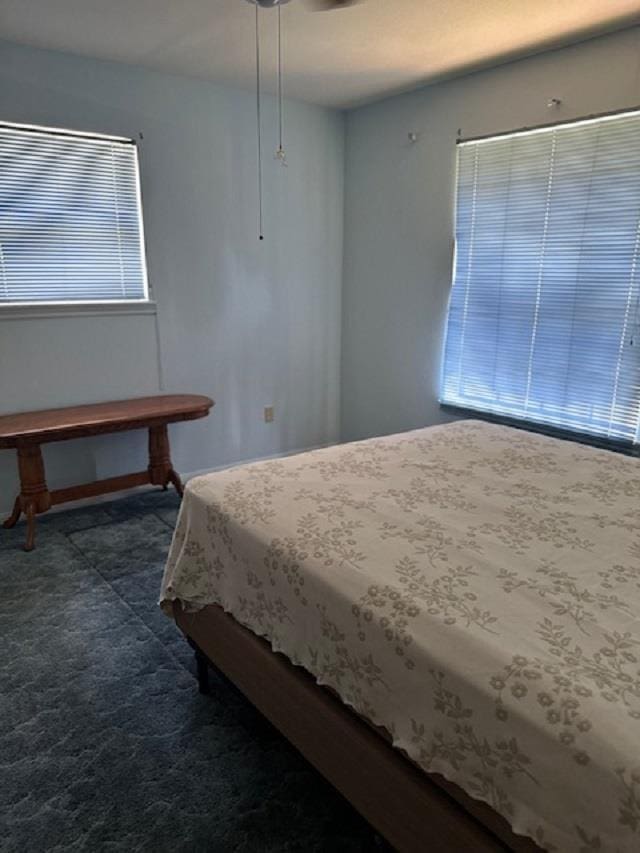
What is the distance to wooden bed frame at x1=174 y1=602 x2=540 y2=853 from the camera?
1.04 metres

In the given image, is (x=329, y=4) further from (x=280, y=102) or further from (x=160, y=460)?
(x=160, y=460)

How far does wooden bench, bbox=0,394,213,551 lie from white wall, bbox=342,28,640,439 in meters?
1.32

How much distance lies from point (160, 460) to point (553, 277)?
2.41 m

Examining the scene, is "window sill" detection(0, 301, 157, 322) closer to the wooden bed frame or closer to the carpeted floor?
the carpeted floor

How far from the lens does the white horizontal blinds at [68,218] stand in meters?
2.94

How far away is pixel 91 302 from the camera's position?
3.25 metres

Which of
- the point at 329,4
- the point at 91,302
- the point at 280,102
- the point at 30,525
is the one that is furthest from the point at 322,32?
the point at 30,525

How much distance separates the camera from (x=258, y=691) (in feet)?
5.21

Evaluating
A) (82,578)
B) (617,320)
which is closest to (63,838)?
(82,578)

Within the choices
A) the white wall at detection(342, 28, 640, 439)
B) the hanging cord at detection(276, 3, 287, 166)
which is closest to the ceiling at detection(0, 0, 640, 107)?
the hanging cord at detection(276, 3, 287, 166)

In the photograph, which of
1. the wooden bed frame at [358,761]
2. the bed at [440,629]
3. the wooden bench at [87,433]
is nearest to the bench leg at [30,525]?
the wooden bench at [87,433]

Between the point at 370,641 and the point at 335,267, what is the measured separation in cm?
342

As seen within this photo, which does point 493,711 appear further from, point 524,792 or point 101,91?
point 101,91

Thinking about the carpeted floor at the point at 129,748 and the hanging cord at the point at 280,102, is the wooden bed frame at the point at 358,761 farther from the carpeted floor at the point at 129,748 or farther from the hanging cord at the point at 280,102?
the hanging cord at the point at 280,102
